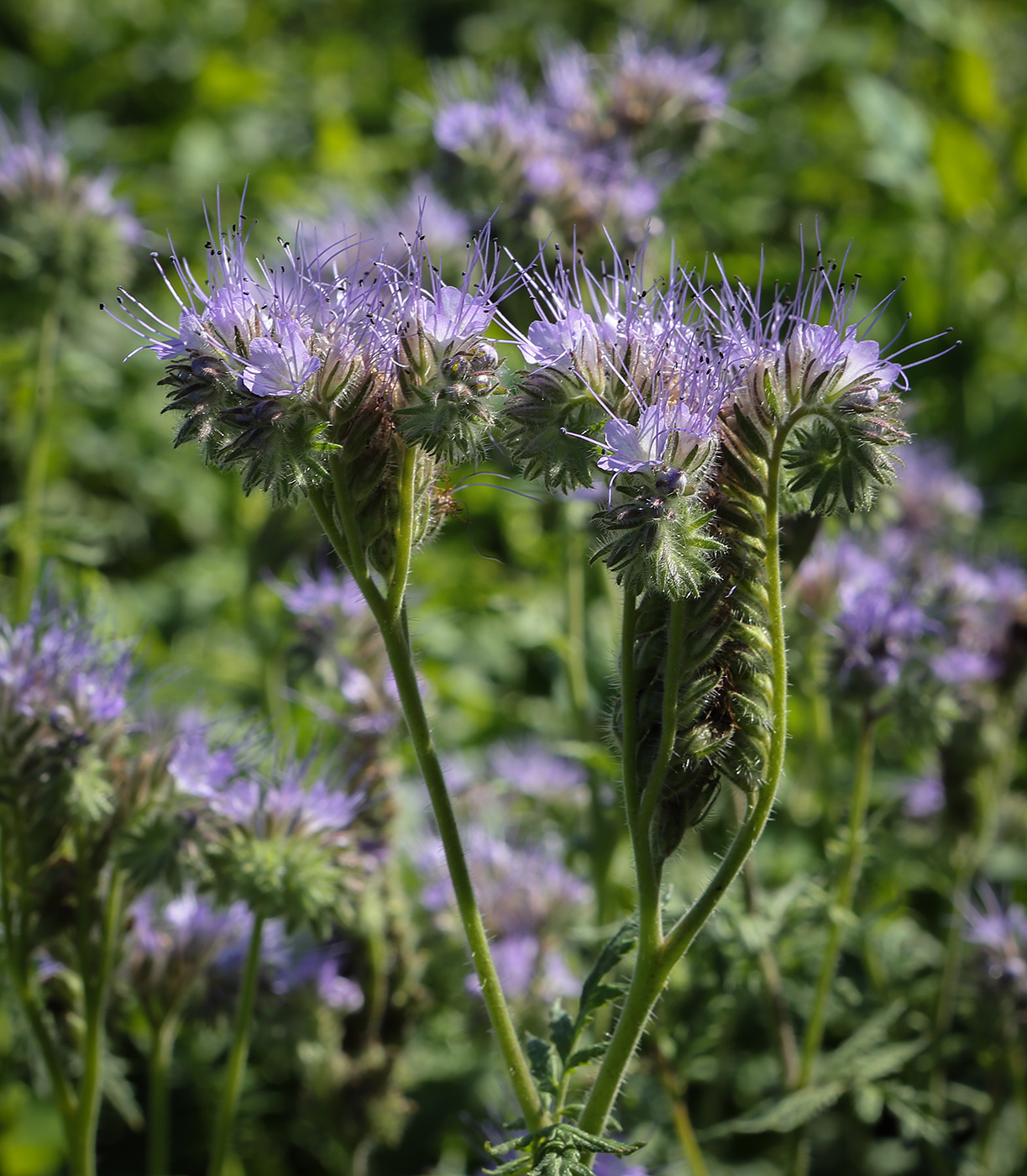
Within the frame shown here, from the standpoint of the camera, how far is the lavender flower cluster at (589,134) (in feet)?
10.1

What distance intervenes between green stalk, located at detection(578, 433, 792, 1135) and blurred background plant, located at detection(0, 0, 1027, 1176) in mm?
456

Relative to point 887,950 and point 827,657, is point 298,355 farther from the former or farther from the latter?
point 887,950

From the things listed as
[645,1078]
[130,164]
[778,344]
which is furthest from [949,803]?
[130,164]

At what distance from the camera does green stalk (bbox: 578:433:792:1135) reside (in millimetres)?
1657

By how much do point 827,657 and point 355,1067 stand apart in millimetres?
1311

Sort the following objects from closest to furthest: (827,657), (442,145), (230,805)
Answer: (230,805) → (827,657) → (442,145)

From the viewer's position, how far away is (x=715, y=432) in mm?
1623

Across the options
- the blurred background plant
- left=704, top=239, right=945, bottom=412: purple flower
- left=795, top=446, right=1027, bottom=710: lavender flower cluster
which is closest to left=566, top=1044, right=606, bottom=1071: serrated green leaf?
the blurred background plant

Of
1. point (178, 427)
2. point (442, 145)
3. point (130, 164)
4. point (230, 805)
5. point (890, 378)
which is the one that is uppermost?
point (130, 164)

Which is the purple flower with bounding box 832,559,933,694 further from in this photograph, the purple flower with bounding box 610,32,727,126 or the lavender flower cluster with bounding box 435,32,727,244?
the purple flower with bounding box 610,32,727,126

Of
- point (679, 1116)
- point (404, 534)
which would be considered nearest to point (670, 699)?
point (404, 534)

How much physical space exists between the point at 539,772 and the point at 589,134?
174cm

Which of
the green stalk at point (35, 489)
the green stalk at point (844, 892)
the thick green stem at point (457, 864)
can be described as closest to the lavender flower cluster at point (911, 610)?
the green stalk at point (844, 892)

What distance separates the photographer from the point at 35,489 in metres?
3.40
